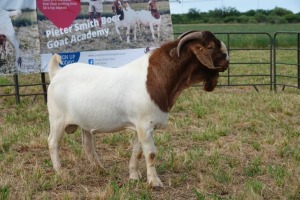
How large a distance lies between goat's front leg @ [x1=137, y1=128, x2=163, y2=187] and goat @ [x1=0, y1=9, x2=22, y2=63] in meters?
5.58

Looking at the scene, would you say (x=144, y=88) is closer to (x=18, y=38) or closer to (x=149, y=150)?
(x=149, y=150)

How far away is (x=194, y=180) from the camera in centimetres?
602

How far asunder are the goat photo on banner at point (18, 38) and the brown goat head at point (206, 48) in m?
5.53

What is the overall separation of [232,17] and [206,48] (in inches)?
2305

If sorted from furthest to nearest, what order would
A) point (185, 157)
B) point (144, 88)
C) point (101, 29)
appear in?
point (101, 29) → point (185, 157) → point (144, 88)

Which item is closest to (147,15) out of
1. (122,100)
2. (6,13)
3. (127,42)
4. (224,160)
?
(127,42)

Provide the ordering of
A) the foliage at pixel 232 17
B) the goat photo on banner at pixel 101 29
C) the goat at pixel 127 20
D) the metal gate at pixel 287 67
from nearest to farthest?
the goat photo on banner at pixel 101 29
the goat at pixel 127 20
the metal gate at pixel 287 67
the foliage at pixel 232 17

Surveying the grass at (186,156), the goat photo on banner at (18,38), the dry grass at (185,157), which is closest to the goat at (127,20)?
the goat photo on banner at (18,38)

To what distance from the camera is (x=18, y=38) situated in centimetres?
1050

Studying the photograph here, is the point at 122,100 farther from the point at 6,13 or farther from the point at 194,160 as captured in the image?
the point at 6,13

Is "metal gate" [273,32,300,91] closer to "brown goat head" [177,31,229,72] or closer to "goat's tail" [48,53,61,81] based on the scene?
"brown goat head" [177,31,229,72]

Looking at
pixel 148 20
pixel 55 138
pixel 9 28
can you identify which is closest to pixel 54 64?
pixel 55 138

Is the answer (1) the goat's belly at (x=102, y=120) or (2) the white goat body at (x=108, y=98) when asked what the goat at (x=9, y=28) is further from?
(1) the goat's belly at (x=102, y=120)

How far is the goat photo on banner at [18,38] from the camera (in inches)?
409
